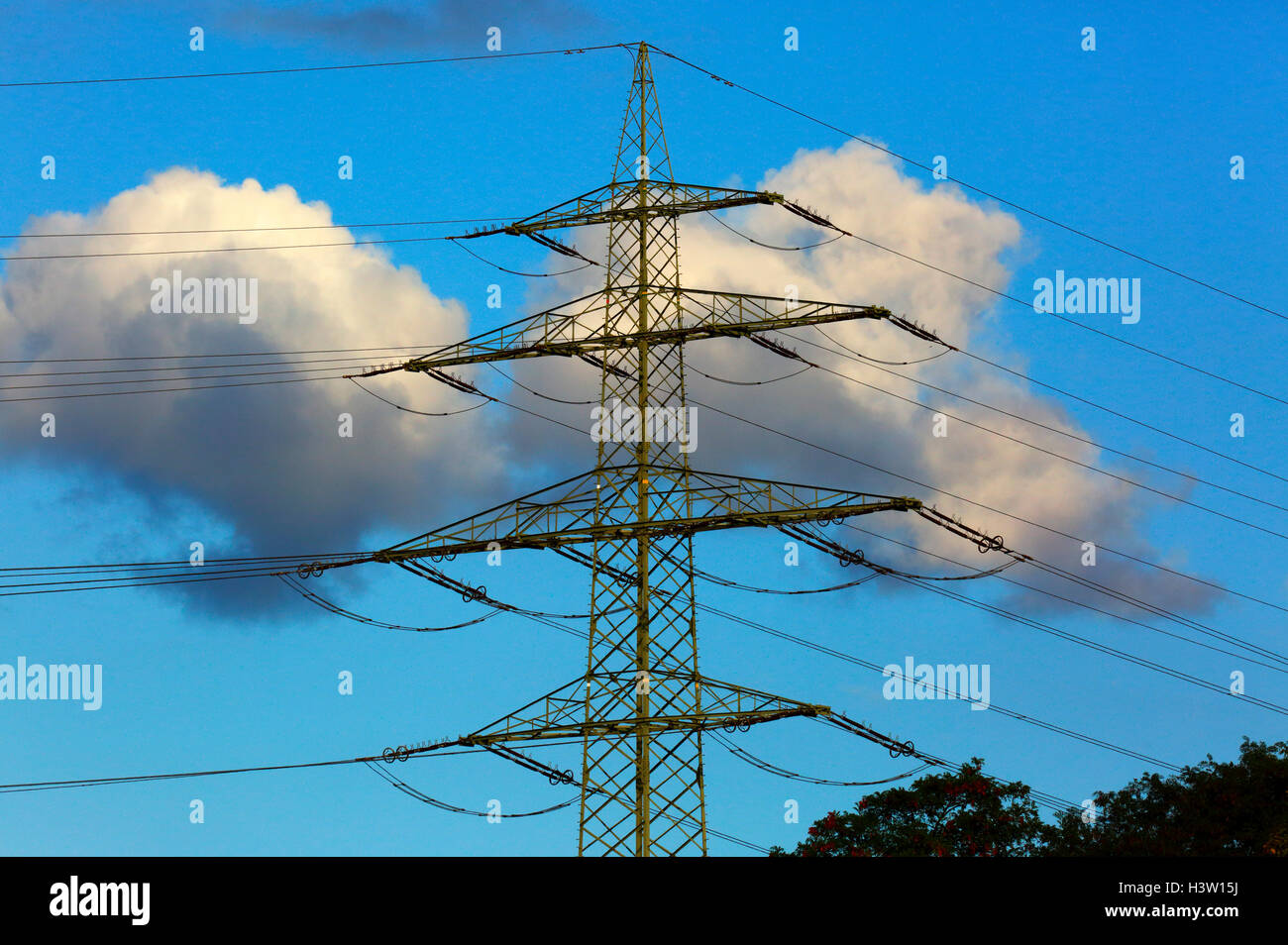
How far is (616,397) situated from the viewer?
5859 cm
